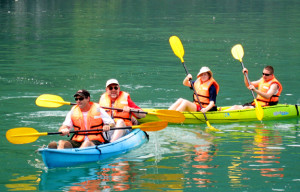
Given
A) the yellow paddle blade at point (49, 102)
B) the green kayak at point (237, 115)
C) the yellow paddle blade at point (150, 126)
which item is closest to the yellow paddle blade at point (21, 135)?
the yellow paddle blade at point (49, 102)

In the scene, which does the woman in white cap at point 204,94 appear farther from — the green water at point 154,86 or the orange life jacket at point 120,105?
the orange life jacket at point 120,105

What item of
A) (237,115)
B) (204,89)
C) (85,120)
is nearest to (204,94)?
(204,89)

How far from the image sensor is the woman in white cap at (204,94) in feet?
41.1

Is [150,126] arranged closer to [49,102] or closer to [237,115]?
[49,102]

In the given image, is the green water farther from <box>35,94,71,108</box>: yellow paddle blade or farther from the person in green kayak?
<box>35,94,71,108</box>: yellow paddle blade

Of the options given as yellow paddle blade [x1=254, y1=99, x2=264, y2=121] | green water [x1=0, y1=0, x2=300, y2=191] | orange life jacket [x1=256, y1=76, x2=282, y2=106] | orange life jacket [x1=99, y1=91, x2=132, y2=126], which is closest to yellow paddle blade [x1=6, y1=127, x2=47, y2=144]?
green water [x1=0, y1=0, x2=300, y2=191]

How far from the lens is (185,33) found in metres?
30.2

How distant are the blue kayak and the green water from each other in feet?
0.38

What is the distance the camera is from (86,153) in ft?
30.9

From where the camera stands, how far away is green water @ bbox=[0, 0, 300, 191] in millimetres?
9023

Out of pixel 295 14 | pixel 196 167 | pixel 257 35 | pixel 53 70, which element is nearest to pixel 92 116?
pixel 196 167

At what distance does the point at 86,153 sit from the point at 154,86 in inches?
303

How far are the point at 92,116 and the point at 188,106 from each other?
334cm

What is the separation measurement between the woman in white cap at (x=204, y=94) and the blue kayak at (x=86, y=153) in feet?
7.05
